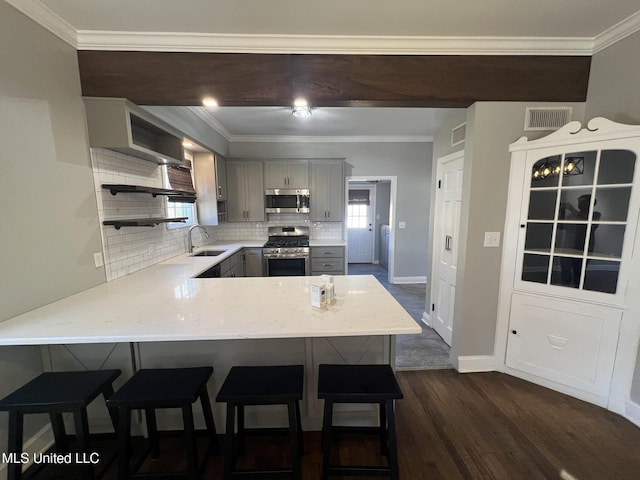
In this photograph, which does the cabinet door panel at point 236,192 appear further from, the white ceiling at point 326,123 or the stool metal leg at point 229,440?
the stool metal leg at point 229,440

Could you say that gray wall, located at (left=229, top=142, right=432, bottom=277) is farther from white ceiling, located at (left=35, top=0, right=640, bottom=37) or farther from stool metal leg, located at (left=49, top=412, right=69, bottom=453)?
stool metal leg, located at (left=49, top=412, right=69, bottom=453)

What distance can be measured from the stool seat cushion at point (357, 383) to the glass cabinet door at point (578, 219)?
5.28 ft

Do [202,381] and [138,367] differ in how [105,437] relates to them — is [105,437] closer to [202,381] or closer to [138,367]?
[138,367]

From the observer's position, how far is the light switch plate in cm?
219

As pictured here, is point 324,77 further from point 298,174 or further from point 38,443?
point 38,443

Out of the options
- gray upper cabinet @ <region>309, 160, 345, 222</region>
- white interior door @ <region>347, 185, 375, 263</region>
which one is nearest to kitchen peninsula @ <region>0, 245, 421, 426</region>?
gray upper cabinet @ <region>309, 160, 345, 222</region>

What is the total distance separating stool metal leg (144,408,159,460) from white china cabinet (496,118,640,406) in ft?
8.71

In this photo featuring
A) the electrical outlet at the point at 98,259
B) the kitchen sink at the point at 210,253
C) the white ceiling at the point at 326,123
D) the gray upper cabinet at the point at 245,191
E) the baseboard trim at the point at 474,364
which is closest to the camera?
the electrical outlet at the point at 98,259

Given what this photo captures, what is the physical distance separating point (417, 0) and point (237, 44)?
123 centimetres

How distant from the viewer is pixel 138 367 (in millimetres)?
1580

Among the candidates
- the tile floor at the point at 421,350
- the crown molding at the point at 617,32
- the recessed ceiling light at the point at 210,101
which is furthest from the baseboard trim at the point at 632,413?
the recessed ceiling light at the point at 210,101

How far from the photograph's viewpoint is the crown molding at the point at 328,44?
Answer: 187cm

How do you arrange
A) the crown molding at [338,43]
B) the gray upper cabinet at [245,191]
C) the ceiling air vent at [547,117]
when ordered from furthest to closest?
the gray upper cabinet at [245,191]
the ceiling air vent at [547,117]
the crown molding at [338,43]

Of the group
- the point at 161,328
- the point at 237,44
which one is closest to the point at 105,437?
the point at 161,328
